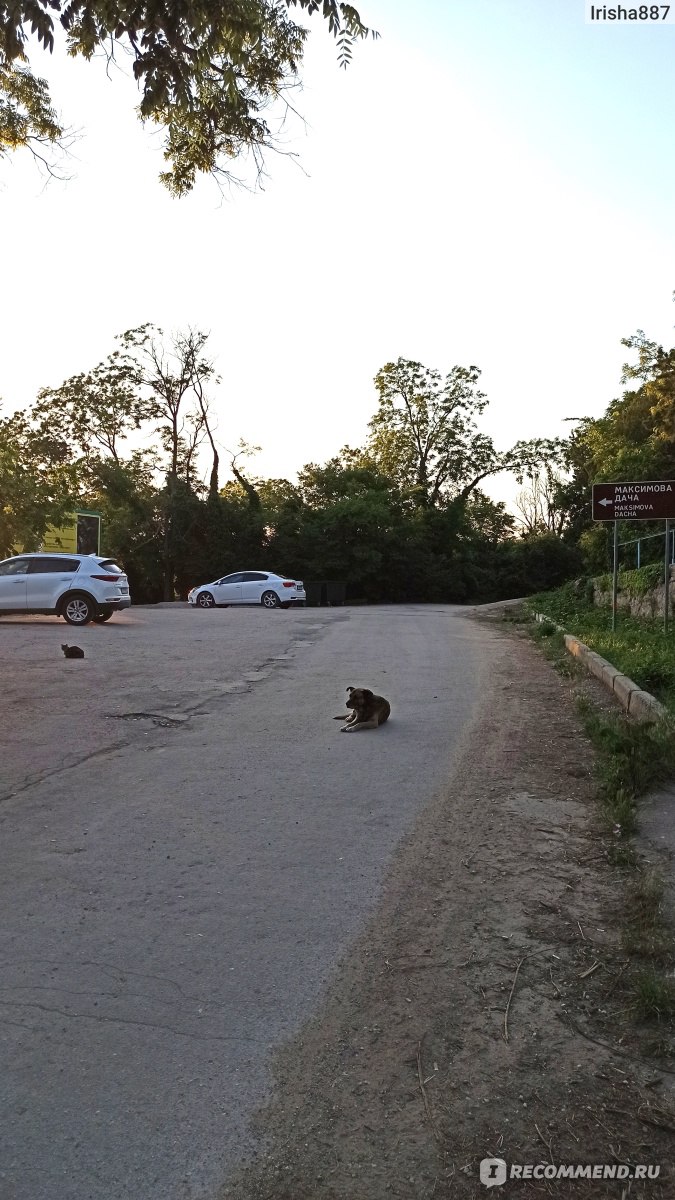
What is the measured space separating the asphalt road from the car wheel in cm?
960

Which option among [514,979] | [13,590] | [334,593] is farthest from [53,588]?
[334,593]

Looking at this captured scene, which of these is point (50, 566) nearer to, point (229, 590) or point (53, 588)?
point (53, 588)

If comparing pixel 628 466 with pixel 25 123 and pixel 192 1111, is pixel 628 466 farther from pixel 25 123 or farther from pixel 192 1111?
pixel 192 1111

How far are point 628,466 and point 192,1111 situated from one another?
30528 mm

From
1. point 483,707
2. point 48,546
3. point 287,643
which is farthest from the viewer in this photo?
point 48,546

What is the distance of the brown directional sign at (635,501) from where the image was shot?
14.9 meters

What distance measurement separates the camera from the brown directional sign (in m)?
14.9

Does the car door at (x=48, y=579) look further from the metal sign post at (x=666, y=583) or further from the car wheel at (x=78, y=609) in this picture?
the metal sign post at (x=666, y=583)

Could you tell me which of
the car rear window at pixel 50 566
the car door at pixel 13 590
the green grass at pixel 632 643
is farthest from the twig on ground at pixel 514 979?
the car door at pixel 13 590

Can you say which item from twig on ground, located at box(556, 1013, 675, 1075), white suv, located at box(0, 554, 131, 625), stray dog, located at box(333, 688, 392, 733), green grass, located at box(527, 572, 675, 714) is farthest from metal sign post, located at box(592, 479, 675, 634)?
twig on ground, located at box(556, 1013, 675, 1075)

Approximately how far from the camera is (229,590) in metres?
35.3

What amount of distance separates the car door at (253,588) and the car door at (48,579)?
48.1ft

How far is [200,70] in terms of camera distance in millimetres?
7402

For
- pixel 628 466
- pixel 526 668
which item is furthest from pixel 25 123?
pixel 628 466
